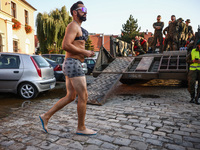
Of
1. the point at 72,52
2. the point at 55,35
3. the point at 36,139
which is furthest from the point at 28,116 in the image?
the point at 55,35

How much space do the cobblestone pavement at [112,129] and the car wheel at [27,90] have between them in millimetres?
1217

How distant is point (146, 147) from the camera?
2439 mm

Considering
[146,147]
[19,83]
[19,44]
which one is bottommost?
[146,147]

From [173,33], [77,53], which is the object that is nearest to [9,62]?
[77,53]

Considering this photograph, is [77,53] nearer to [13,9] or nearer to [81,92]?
[81,92]

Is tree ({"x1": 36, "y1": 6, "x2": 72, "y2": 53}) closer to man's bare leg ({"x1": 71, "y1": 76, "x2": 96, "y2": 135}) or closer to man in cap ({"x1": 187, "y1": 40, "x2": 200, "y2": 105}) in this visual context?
man in cap ({"x1": 187, "y1": 40, "x2": 200, "y2": 105})

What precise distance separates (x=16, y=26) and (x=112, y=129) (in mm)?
19831

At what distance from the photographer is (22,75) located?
5.71m

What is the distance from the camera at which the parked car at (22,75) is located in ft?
18.7

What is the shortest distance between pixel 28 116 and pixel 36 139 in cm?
130

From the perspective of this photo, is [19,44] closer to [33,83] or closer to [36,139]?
[33,83]

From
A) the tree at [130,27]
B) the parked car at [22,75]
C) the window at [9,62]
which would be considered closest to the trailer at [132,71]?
the parked car at [22,75]

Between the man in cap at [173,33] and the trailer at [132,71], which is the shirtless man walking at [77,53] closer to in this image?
the trailer at [132,71]

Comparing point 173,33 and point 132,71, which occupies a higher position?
point 173,33
